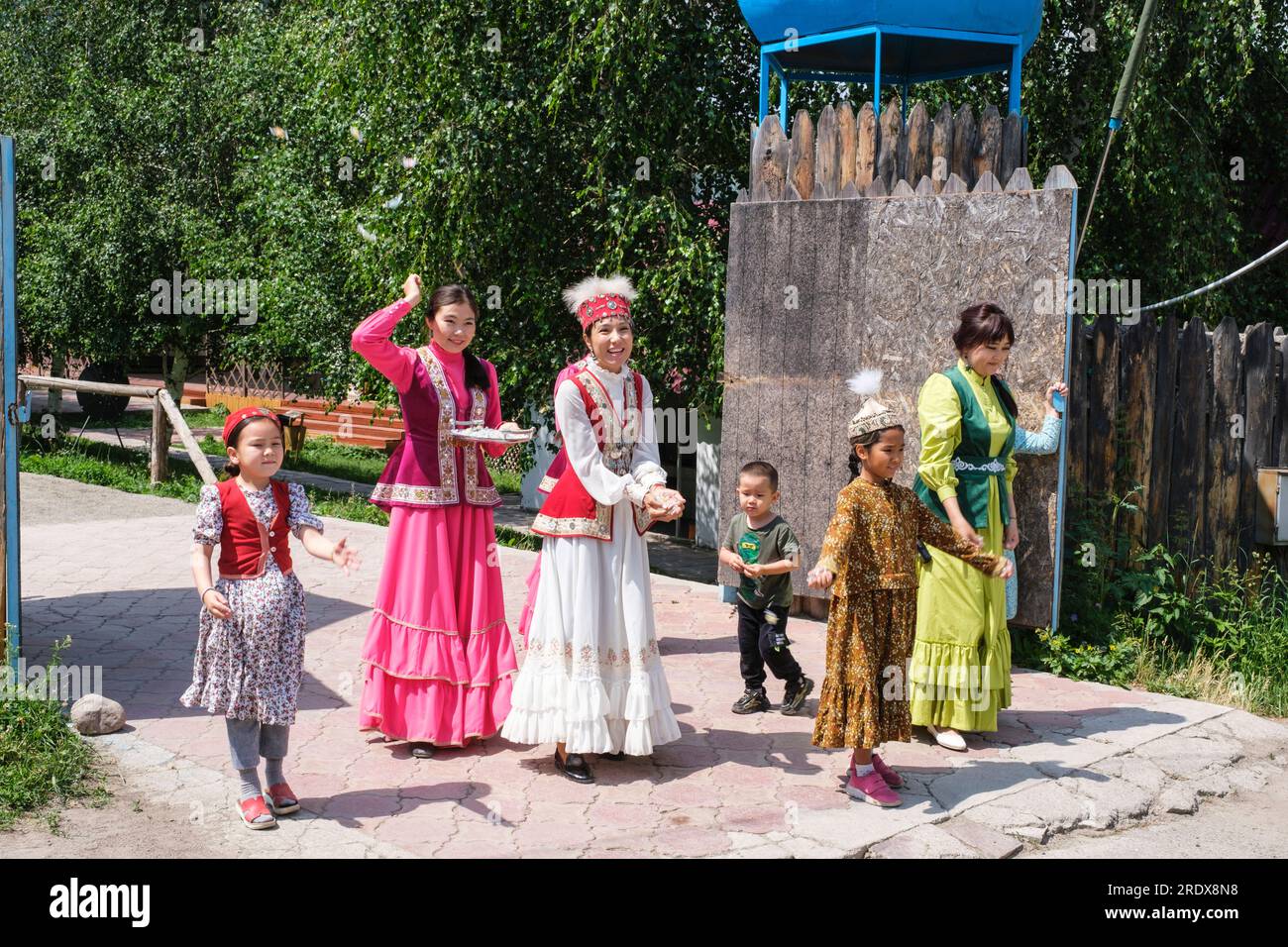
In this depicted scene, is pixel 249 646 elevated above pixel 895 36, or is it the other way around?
pixel 895 36

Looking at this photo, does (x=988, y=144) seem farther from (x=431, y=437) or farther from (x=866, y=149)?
(x=431, y=437)

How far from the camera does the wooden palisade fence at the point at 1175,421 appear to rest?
7.52 metres

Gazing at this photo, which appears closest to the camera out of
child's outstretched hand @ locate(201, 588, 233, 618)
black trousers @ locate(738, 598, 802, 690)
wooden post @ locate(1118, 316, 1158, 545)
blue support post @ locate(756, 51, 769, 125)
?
child's outstretched hand @ locate(201, 588, 233, 618)

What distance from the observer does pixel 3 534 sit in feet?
19.8

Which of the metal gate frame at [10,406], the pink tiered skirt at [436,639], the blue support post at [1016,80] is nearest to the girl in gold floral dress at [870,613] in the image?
the pink tiered skirt at [436,639]

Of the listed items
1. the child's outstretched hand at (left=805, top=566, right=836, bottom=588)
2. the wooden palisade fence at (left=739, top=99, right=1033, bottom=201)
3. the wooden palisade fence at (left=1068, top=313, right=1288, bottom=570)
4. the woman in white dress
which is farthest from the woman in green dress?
the wooden palisade fence at (left=1068, top=313, right=1288, bottom=570)

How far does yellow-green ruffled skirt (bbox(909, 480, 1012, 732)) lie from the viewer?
229 inches

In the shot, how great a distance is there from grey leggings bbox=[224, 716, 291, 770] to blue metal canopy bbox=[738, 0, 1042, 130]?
548cm

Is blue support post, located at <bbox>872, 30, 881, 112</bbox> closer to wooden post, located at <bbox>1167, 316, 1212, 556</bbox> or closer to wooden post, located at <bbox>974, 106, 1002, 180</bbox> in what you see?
wooden post, located at <bbox>974, 106, 1002, 180</bbox>

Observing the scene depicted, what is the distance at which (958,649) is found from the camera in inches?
231

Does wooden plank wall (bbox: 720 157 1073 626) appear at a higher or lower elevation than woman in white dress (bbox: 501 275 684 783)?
higher

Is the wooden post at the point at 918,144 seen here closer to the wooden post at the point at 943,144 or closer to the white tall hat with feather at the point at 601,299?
the wooden post at the point at 943,144

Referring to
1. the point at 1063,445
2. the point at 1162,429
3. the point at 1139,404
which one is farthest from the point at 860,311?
the point at 1162,429

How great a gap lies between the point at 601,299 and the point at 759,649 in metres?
2.08
